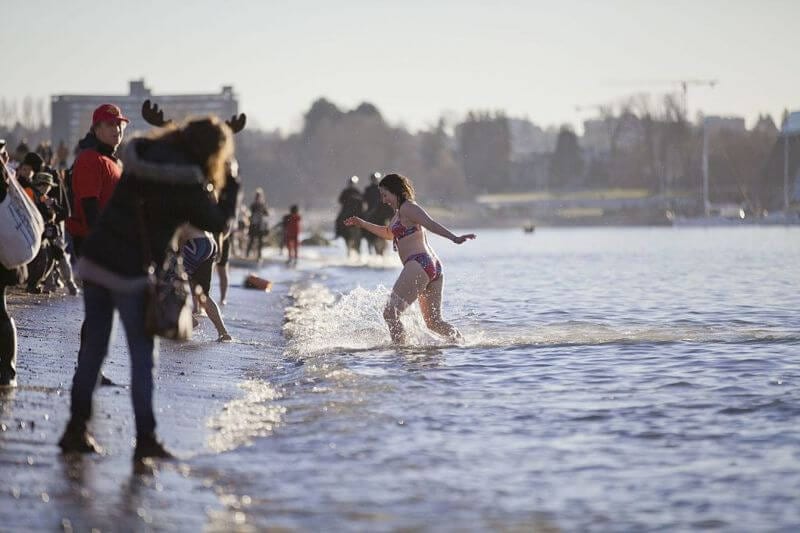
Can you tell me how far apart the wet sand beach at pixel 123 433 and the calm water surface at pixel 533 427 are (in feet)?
0.77

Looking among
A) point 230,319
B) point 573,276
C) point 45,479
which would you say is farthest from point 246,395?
point 573,276

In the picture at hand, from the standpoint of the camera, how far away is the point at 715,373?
11914mm

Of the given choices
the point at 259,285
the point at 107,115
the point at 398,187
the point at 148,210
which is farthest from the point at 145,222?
the point at 259,285

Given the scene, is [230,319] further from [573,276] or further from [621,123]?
[621,123]

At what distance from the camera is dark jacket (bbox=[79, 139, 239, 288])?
283 inches

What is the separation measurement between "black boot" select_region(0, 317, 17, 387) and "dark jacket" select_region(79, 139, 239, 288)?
2.26 m

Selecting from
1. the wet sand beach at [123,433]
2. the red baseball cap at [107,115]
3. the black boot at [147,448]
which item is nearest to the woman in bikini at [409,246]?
the wet sand beach at [123,433]

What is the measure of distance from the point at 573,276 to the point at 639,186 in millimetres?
157196

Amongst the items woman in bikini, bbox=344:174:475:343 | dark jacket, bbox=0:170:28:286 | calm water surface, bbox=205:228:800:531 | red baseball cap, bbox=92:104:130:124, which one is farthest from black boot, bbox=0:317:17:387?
woman in bikini, bbox=344:174:475:343

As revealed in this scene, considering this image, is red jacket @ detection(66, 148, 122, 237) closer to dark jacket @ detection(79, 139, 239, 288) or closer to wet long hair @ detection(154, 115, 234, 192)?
dark jacket @ detection(79, 139, 239, 288)

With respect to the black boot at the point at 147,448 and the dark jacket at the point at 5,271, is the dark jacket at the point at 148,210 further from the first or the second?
the dark jacket at the point at 5,271

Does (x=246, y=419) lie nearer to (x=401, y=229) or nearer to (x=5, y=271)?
(x=5, y=271)

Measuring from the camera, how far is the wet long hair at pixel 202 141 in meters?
7.29

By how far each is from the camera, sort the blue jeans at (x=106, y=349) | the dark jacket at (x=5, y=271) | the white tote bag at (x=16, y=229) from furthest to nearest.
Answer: the dark jacket at (x=5, y=271)
the white tote bag at (x=16, y=229)
the blue jeans at (x=106, y=349)
